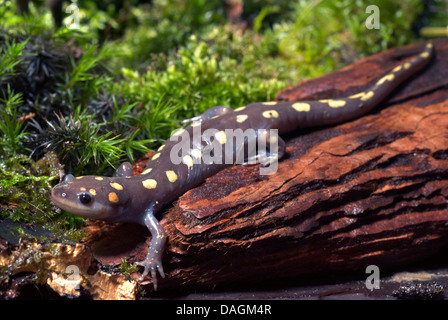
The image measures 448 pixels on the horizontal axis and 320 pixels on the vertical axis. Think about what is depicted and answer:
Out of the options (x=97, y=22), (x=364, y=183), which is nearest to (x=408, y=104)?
(x=364, y=183)

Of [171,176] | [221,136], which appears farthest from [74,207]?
[221,136]

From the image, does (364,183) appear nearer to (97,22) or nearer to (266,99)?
(266,99)

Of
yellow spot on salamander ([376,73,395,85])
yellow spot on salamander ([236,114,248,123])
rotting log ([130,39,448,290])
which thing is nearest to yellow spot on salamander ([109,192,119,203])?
rotting log ([130,39,448,290])

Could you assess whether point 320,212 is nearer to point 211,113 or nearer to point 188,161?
point 188,161

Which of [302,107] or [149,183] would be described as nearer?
[149,183]

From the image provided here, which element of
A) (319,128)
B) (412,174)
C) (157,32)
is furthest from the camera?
(157,32)

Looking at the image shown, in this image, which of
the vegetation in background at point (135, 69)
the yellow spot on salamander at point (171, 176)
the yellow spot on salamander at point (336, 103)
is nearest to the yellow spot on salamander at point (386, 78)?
the yellow spot on salamander at point (336, 103)
